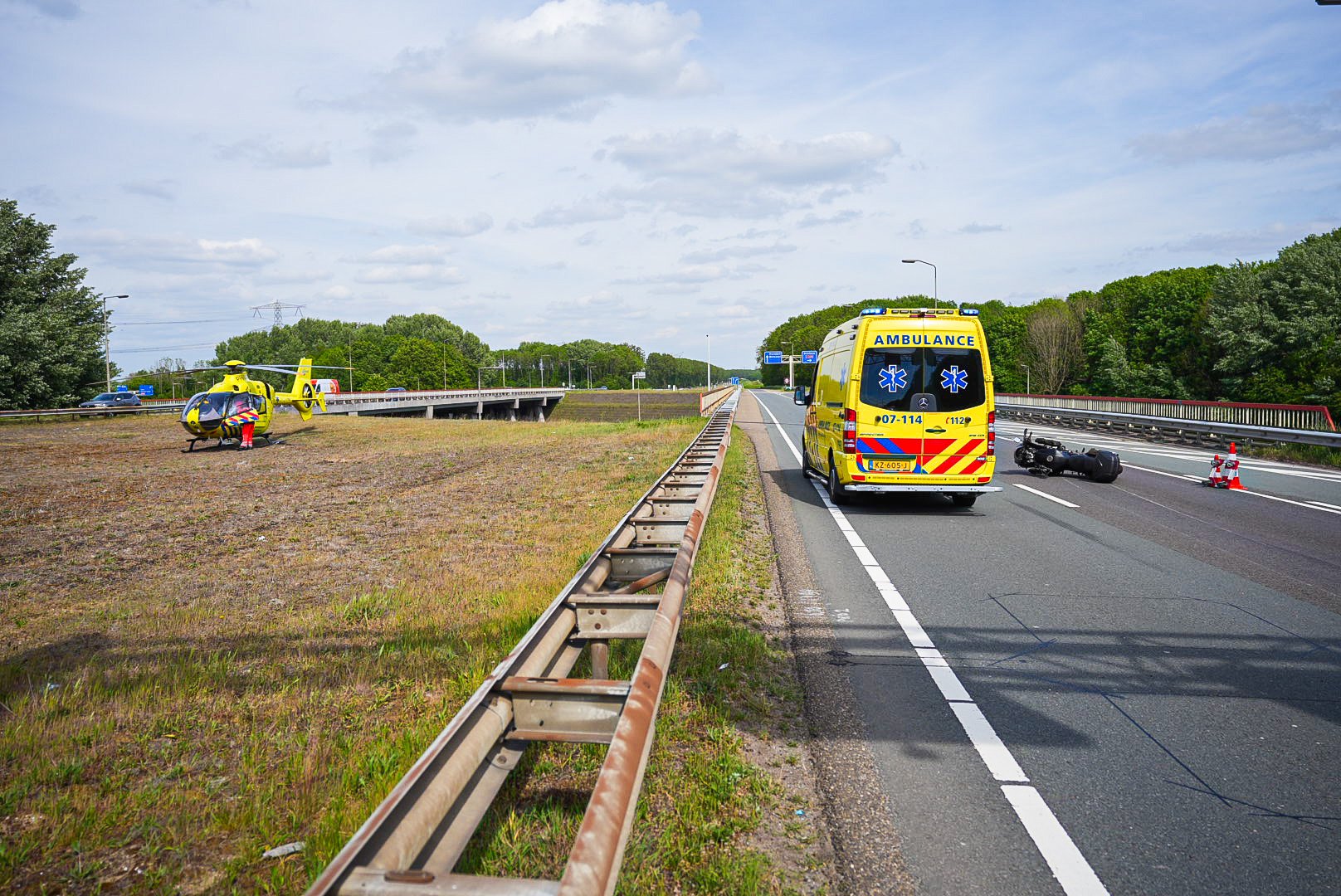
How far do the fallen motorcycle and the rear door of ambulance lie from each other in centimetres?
557

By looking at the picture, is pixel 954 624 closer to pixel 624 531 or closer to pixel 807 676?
pixel 807 676

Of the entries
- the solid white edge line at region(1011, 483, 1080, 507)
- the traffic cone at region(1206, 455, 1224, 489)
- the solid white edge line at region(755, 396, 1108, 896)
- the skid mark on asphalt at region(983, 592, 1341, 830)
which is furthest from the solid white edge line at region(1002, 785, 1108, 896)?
the traffic cone at region(1206, 455, 1224, 489)

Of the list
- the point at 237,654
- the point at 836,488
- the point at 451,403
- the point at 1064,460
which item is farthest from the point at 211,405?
the point at 451,403

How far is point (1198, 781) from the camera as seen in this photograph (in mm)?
3922

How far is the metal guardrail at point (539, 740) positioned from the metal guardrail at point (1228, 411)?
2367 centimetres

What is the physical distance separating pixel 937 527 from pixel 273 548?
8417 millimetres

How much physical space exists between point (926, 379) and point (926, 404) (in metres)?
0.37

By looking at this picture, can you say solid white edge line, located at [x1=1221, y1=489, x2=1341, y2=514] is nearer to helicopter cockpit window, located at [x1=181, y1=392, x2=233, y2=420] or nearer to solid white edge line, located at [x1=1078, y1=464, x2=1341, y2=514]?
solid white edge line, located at [x1=1078, y1=464, x2=1341, y2=514]

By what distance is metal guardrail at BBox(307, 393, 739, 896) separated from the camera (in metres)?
2.33

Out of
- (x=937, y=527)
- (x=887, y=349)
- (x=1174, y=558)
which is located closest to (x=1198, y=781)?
(x=1174, y=558)

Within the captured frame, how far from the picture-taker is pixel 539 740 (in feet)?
11.7

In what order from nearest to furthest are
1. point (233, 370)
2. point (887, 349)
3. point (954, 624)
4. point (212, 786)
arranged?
1. point (212, 786)
2. point (954, 624)
3. point (887, 349)
4. point (233, 370)

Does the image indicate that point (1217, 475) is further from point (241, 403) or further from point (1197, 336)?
point (1197, 336)

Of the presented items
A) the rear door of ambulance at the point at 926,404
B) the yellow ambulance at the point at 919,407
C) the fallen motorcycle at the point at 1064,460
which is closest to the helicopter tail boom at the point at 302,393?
the fallen motorcycle at the point at 1064,460
